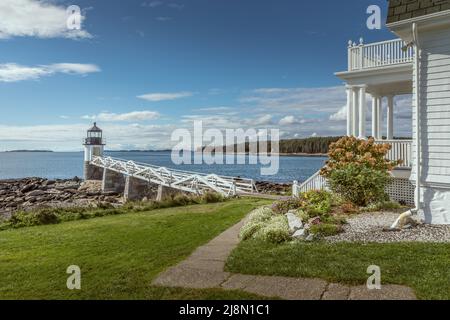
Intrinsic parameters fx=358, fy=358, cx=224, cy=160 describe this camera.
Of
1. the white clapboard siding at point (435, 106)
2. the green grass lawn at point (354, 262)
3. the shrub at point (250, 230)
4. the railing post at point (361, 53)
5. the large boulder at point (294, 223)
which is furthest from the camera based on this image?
the railing post at point (361, 53)

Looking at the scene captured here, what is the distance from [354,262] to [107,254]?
448 centimetres

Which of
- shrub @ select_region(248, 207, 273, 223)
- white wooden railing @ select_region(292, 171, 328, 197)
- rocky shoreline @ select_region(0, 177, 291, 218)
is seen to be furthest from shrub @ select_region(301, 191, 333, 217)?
rocky shoreline @ select_region(0, 177, 291, 218)

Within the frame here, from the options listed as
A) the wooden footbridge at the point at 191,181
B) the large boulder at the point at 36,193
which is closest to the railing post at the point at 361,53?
the wooden footbridge at the point at 191,181

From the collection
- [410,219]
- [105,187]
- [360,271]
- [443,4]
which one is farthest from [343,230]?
[105,187]

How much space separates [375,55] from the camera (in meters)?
13.4

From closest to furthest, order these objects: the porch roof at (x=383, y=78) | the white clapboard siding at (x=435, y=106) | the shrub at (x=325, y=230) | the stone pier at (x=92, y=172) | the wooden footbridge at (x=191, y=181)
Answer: the shrub at (x=325, y=230) → the white clapboard siding at (x=435, y=106) → the porch roof at (x=383, y=78) → the wooden footbridge at (x=191, y=181) → the stone pier at (x=92, y=172)

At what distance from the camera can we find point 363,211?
998 centimetres

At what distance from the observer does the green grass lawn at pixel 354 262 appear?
4.87m

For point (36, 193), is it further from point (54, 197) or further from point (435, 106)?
point (435, 106)

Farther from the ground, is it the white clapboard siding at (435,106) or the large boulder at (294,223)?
the white clapboard siding at (435,106)

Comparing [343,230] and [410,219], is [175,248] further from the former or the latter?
[410,219]

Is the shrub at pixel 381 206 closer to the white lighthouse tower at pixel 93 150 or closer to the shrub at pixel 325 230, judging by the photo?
the shrub at pixel 325 230

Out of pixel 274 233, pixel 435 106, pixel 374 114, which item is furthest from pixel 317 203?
pixel 374 114

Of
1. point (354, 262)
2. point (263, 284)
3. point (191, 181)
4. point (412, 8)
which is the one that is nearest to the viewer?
point (263, 284)
